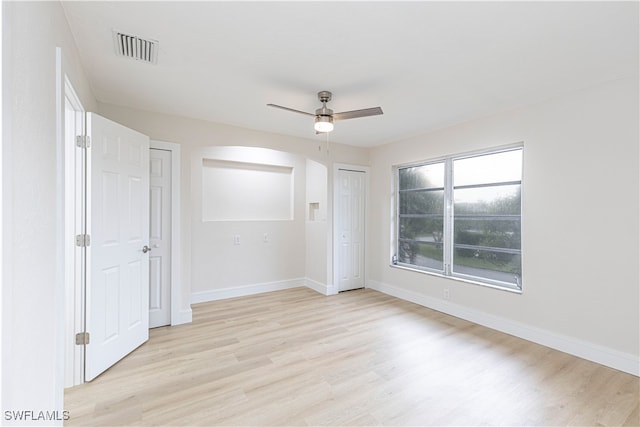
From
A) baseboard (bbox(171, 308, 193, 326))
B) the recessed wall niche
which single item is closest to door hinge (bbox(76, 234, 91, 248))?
baseboard (bbox(171, 308, 193, 326))

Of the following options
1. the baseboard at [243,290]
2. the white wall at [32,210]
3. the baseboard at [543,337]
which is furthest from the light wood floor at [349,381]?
the baseboard at [243,290]

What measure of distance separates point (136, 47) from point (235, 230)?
9.90 feet

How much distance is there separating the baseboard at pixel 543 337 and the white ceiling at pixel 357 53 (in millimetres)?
2432

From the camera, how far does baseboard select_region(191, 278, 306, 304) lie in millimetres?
4441

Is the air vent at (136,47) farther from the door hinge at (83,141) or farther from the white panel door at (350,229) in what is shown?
the white panel door at (350,229)

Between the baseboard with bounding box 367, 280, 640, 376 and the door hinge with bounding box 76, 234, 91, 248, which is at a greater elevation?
the door hinge with bounding box 76, 234, 91, 248

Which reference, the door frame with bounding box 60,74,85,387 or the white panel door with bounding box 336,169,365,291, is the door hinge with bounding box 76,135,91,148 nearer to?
the door frame with bounding box 60,74,85,387

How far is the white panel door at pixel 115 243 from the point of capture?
2.40 m

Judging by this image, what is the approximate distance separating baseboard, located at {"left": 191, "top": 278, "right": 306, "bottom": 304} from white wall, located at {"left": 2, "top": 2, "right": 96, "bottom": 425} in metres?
2.72

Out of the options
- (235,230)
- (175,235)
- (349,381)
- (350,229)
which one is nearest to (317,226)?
(350,229)

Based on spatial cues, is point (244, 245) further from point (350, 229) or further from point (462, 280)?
point (462, 280)

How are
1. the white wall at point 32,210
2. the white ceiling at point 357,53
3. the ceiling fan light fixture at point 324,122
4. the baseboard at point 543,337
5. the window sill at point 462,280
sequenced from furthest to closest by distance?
the window sill at point 462,280 → the ceiling fan light fixture at point 324,122 → the baseboard at point 543,337 → the white ceiling at point 357,53 → the white wall at point 32,210

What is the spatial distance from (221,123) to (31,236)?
296 centimetres

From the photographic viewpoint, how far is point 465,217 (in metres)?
3.93
